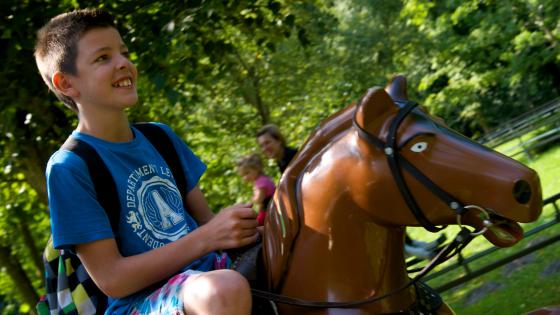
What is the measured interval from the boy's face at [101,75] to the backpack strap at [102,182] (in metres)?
0.21

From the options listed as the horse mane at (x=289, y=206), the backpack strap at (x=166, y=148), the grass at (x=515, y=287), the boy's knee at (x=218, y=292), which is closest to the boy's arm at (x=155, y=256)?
the horse mane at (x=289, y=206)

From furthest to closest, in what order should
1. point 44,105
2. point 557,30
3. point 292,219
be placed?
point 557,30, point 44,105, point 292,219

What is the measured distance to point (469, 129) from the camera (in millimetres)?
33438

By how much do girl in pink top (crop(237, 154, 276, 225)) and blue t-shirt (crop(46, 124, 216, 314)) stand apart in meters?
3.93

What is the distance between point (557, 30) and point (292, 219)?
1638cm

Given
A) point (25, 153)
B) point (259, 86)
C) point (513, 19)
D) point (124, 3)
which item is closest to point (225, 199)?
point (259, 86)

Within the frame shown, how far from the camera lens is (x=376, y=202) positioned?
2.06 m

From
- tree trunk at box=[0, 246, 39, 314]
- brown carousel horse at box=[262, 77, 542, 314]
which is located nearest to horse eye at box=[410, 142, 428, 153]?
brown carousel horse at box=[262, 77, 542, 314]

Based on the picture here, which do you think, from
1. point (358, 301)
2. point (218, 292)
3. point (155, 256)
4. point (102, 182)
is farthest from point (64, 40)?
point (358, 301)

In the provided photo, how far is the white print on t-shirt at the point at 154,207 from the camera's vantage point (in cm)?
230

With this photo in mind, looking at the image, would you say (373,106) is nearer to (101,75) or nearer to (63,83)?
(101,75)

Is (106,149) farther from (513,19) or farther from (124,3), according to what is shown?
(513,19)

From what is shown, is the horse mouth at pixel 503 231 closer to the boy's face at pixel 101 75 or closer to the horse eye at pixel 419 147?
the horse eye at pixel 419 147

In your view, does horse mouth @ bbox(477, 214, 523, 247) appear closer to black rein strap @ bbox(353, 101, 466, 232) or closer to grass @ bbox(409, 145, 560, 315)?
black rein strap @ bbox(353, 101, 466, 232)
